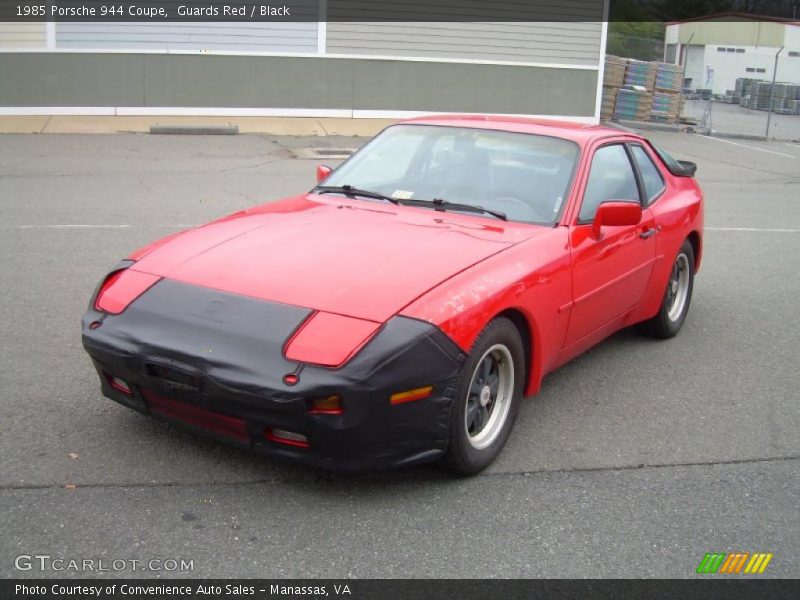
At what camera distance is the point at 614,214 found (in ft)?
15.3

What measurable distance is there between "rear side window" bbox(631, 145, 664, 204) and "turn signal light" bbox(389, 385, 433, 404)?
2.75m

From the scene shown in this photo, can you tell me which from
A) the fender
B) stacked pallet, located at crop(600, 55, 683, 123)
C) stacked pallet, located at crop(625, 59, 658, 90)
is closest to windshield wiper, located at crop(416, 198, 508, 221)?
the fender

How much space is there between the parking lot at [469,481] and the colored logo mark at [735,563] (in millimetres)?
38

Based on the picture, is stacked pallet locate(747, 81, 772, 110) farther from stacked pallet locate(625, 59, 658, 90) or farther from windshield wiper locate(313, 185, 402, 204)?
windshield wiper locate(313, 185, 402, 204)

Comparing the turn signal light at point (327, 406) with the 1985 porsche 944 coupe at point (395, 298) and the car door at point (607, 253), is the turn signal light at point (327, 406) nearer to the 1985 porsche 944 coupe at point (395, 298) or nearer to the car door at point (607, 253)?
the 1985 porsche 944 coupe at point (395, 298)

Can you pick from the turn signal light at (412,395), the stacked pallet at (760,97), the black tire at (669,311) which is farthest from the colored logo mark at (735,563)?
the stacked pallet at (760,97)

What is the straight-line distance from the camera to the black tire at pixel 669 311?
236 inches

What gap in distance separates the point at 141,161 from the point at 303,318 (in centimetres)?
1152

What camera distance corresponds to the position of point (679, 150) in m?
20.2

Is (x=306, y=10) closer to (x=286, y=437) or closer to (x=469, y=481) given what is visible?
(x=469, y=481)

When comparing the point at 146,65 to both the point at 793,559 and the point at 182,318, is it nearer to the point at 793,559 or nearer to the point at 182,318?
the point at 182,318
